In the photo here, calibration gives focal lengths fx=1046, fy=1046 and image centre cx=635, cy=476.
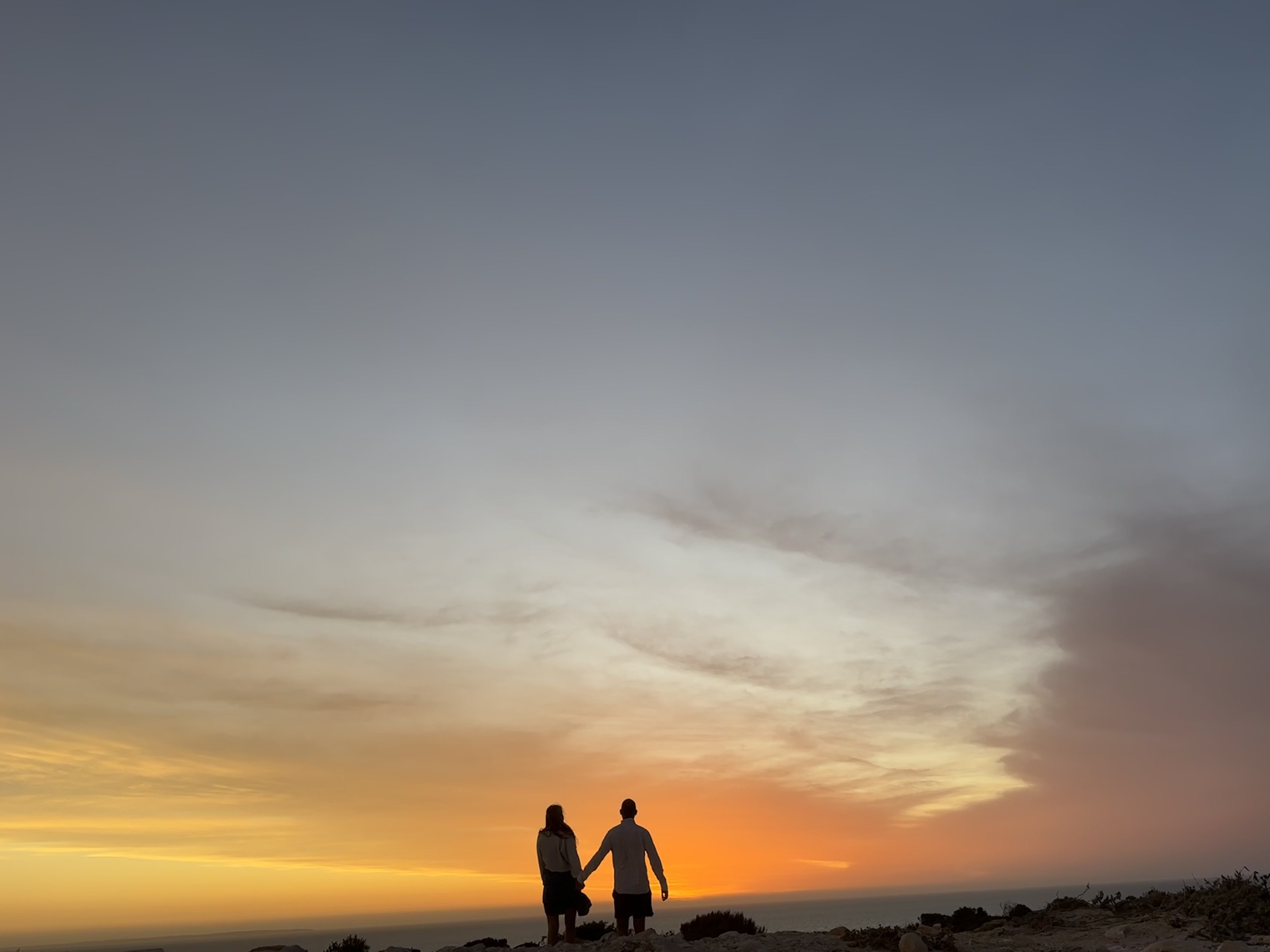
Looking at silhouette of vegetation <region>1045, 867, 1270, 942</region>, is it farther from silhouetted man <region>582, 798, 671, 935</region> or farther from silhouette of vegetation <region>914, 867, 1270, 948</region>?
silhouetted man <region>582, 798, 671, 935</region>

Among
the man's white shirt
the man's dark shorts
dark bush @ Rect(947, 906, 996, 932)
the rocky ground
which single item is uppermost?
the man's white shirt

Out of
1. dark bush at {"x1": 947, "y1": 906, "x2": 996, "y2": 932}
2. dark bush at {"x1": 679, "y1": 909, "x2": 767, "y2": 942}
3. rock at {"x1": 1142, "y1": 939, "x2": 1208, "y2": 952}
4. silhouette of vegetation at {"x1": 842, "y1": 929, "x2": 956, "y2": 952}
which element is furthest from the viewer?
dark bush at {"x1": 947, "y1": 906, "x2": 996, "y2": 932}

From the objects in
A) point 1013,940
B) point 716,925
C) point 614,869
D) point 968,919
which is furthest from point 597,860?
point 968,919

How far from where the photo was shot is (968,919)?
87.6 feet

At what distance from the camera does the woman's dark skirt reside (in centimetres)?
1877

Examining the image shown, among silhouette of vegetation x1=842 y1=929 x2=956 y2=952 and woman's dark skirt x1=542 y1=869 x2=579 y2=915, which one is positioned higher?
woman's dark skirt x1=542 y1=869 x2=579 y2=915

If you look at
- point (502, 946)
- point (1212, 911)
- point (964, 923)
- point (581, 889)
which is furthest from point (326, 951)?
point (1212, 911)

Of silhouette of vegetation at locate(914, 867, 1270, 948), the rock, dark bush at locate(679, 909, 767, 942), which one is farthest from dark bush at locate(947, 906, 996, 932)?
the rock

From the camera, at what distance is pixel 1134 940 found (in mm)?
19672

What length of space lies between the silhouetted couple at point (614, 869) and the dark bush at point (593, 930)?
14.6ft

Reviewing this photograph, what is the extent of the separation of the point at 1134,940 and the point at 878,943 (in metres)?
5.05

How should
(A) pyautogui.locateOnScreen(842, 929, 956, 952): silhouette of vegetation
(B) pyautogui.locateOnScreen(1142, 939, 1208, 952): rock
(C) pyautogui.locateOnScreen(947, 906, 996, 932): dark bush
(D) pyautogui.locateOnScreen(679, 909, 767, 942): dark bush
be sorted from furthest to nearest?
1. (C) pyautogui.locateOnScreen(947, 906, 996, 932): dark bush
2. (D) pyautogui.locateOnScreen(679, 909, 767, 942): dark bush
3. (A) pyautogui.locateOnScreen(842, 929, 956, 952): silhouette of vegetation
4. (B) pyautogui.locateOnScreen(1142, 939, 1208, 952): rock

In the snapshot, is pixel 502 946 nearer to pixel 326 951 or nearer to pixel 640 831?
pixel 326 951

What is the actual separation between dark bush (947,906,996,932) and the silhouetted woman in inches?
437
